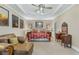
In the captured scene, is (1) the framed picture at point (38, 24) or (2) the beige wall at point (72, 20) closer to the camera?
(1) the framed picture at point (38, 24)

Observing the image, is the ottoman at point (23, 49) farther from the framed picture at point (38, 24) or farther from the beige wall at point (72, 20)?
the beige wall at point (72, 20)

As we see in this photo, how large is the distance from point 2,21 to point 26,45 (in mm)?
864

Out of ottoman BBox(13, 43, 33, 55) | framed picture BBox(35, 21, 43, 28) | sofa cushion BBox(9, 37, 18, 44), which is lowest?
ottoman BBox(13, 43, 33, 55)

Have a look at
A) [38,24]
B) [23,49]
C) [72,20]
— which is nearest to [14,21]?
[38,24]

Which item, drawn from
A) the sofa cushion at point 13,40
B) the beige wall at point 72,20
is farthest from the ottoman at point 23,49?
the beige wall at point 72,20

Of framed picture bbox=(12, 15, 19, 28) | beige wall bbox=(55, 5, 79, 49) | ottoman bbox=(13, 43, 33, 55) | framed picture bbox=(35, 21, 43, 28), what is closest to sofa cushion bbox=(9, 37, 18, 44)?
ottoman bbox=(13, 43, 33, 55)

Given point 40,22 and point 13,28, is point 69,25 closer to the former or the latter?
point 40,22

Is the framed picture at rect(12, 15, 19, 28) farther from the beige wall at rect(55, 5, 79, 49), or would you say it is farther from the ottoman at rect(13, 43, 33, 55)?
the beige wall at rect(55, 5, 79, 49)

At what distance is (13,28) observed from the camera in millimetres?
3129

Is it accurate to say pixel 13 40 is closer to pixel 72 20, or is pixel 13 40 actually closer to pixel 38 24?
pixel 38 24

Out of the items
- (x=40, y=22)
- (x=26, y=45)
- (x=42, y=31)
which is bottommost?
(x=26, y=45)
